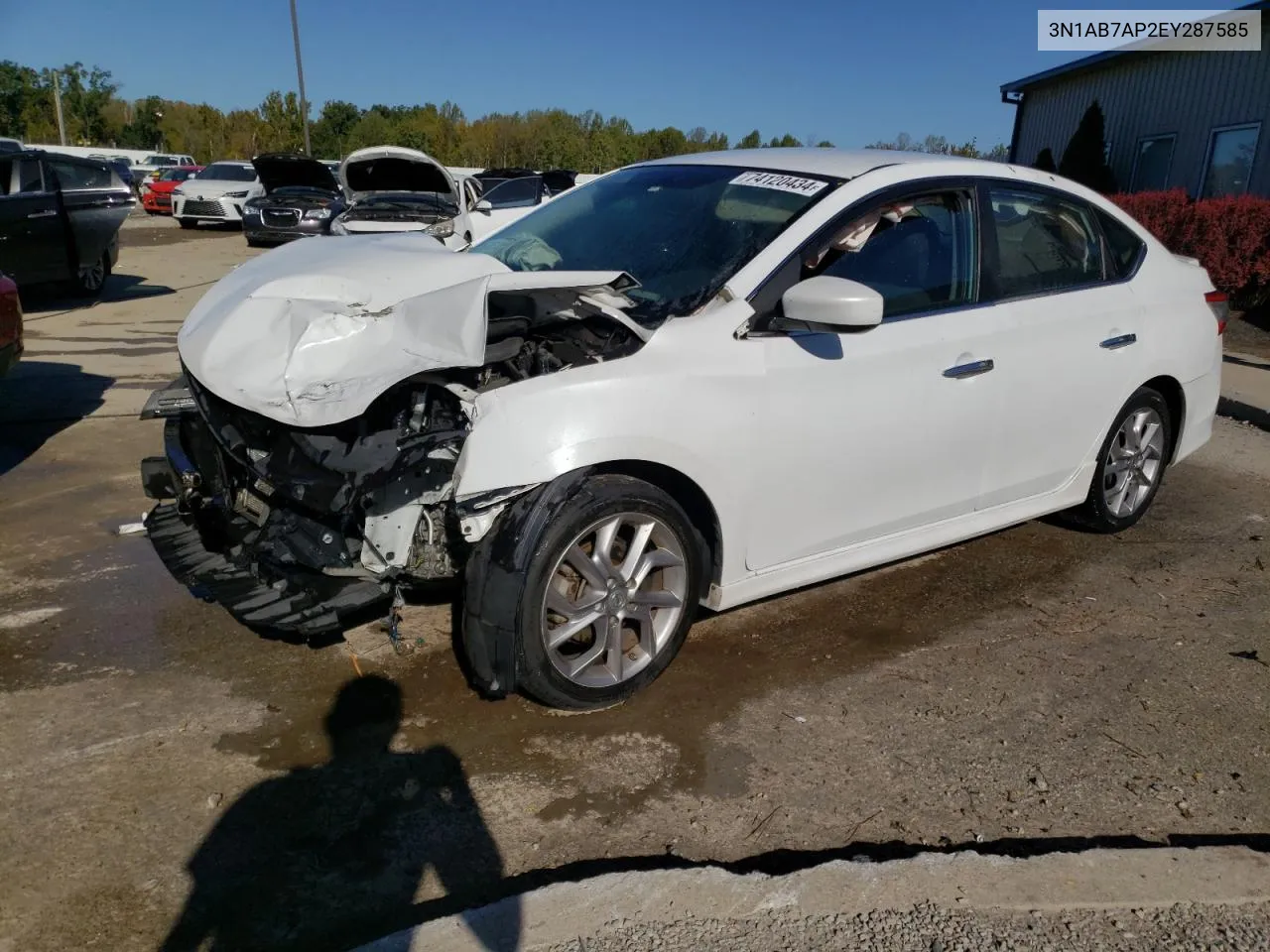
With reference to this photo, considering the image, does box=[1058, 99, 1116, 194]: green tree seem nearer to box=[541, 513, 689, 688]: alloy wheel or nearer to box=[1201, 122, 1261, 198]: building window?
box=[1201, 122, 1261, 198]: building window

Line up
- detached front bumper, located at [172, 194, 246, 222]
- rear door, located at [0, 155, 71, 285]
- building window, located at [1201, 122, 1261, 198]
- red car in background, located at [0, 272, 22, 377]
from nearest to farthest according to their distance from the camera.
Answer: red car in background, located at [0, 272, 22, 377] < rear door, located at [0, 155, 71, 285] < building window, located at [1201, 122, 1261, 198] < detached front bumper, located at [172, 194, 246, 222]

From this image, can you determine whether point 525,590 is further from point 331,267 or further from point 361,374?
point 331,267

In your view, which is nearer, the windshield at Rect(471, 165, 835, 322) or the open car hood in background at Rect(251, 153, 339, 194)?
the windshield at Rect(471, 165, 835, 322)

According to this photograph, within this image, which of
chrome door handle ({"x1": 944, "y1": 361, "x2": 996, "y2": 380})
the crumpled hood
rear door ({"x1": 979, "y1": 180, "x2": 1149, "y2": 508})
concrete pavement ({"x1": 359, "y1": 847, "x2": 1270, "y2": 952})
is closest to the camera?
concrete pavement ({"x1": 359, "y1": 847, "x2": 1270, "y2": 952})

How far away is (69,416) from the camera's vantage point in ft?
22.0

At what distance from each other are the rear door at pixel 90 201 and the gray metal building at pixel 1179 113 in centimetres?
1517

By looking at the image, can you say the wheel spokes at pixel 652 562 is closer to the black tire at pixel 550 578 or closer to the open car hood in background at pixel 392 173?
the black tire at pixel 550 578

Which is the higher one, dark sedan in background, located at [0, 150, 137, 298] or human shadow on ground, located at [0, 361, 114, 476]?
dark sedan in background, located at [0, 150, 137, 298]

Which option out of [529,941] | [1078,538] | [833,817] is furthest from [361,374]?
[1078,538]

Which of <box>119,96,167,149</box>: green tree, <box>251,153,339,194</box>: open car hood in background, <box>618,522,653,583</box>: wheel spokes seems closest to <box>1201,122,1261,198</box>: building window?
<box>618,522,653,583</box>: wheel spokes

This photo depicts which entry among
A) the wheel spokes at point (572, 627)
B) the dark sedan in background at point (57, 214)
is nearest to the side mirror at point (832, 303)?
the wheel spokes at point (572, 627)

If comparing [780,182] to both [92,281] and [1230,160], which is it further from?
[1230,160]

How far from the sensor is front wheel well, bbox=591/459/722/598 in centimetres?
316

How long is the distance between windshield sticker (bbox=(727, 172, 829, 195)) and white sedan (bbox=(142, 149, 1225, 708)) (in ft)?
0.06
